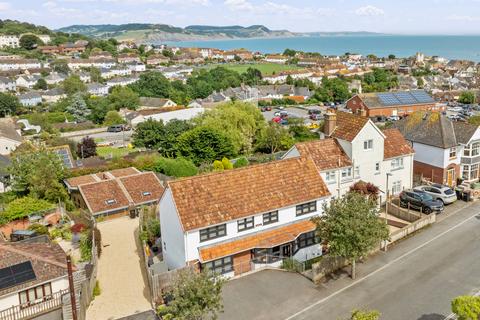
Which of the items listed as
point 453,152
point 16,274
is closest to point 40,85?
point 16,274

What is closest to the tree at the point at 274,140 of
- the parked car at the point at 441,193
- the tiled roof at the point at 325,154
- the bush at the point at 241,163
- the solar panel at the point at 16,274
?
the bush at the point at 241,163

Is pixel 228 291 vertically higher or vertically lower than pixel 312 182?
lower

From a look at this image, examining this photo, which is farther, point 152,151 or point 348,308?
point 152,151

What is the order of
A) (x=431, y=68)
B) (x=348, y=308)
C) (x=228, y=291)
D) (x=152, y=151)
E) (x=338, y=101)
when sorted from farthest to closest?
(x=431, y=68) < (x=338, y=101) < (x=152, y=151) < (x=228, y=291) < (x=348, y=308)

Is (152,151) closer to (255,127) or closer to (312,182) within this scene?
(255,127)

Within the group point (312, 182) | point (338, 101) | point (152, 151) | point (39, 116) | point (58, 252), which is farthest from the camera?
point (338, 101)

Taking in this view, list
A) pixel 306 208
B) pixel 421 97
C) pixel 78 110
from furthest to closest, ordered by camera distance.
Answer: pixel 78 110, pixel 421 97, pixel 306 208

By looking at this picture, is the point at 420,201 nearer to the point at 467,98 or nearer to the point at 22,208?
the point at 22,208

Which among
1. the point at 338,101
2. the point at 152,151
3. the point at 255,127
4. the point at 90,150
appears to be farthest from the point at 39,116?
the point at 338,101
